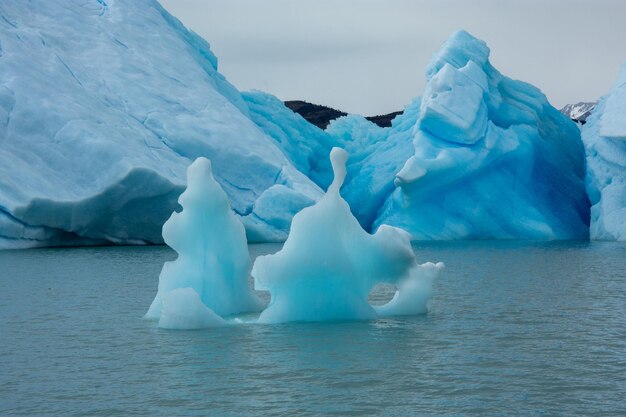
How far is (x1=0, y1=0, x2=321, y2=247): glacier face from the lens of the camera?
2333cm

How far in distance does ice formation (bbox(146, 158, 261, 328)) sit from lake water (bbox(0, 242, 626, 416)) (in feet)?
2.23

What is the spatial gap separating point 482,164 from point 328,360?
2018 centimetres

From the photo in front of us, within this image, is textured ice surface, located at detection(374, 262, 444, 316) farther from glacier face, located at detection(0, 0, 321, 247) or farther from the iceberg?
the iceberg

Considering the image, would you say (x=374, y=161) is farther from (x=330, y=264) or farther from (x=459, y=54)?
(x=330, y=264)

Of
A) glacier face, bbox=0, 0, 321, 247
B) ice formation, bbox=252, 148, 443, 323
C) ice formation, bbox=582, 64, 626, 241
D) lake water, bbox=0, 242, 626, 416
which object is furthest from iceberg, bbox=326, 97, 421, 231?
ice formation, bbox=252, 148, 443, 323

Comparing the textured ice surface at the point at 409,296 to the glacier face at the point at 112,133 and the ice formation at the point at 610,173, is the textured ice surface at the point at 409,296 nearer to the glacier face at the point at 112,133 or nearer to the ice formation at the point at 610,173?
the glacier face at the point at 112,133

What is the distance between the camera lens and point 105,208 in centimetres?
2384

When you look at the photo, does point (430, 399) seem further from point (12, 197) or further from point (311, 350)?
point (12, 197)

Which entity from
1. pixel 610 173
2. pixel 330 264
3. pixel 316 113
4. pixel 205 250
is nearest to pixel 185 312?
pixel 205 250

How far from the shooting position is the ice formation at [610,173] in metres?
25.5

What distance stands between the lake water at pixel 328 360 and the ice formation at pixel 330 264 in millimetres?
215

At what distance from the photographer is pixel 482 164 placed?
27625mm

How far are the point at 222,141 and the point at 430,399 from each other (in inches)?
816

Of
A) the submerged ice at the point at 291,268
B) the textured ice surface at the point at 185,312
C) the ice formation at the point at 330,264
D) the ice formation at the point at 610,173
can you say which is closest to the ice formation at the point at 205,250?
the submerged ice at the point at 291,268
